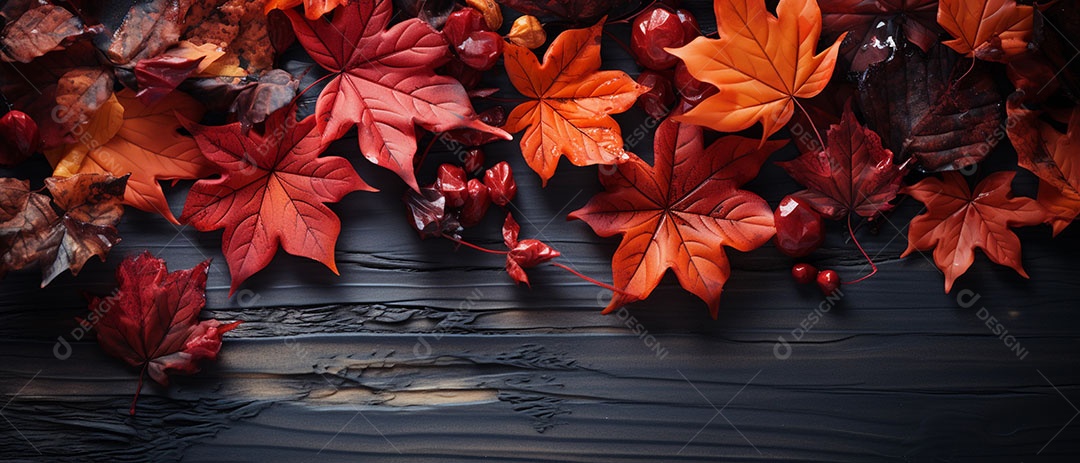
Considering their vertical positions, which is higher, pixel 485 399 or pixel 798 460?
pixel 485 399

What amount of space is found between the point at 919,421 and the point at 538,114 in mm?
772

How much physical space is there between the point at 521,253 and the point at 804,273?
445mm

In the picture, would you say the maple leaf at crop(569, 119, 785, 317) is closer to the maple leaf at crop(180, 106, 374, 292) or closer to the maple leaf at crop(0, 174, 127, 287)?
the maple leaf at crop(180, 106, 374, 292)

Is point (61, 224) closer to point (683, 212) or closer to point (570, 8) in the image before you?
point (570, 8)

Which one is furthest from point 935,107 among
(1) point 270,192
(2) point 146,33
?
(2) point 146,33

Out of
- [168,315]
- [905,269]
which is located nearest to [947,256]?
[905,269]

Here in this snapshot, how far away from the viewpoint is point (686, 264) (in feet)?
3.54

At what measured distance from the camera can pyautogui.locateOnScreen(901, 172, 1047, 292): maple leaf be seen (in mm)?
1088

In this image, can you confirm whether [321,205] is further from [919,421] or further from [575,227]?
[919,421]

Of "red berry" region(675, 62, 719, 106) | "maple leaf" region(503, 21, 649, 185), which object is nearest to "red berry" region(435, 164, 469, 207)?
"maple leaf" region(503, 21, 649, 185)

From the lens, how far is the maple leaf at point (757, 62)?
100cm

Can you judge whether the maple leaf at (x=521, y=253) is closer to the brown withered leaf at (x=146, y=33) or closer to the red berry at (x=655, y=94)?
the red berry at (x=655, y=94)

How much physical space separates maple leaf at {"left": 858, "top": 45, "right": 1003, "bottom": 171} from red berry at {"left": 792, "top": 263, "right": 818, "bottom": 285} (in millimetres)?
218

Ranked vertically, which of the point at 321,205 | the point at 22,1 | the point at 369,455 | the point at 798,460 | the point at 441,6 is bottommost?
the point at 798,460
